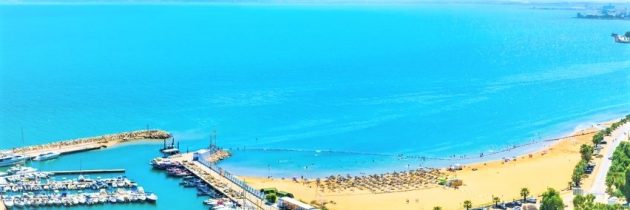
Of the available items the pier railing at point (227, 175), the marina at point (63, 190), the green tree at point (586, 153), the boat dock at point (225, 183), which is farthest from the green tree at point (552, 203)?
the marina at point (63, 190)

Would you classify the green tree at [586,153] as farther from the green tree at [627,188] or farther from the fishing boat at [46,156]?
the fishing boat at [46,156]

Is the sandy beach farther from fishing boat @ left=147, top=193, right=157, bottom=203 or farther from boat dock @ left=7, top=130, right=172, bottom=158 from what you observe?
boat dock @ left=7, top=130, right=172, bottom=158

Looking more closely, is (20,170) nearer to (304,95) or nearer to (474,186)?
Result: (474,186)

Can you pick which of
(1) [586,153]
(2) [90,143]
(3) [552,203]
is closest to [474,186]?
(1) [586,153]

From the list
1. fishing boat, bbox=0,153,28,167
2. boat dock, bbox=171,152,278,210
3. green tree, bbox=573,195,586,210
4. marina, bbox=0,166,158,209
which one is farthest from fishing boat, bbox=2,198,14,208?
green tree, bbox=573,195,586,210

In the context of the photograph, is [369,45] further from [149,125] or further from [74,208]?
[74,208]

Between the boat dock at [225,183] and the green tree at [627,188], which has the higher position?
the boat dock at [225,183]

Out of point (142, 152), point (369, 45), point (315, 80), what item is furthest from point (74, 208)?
point (369, 45)
